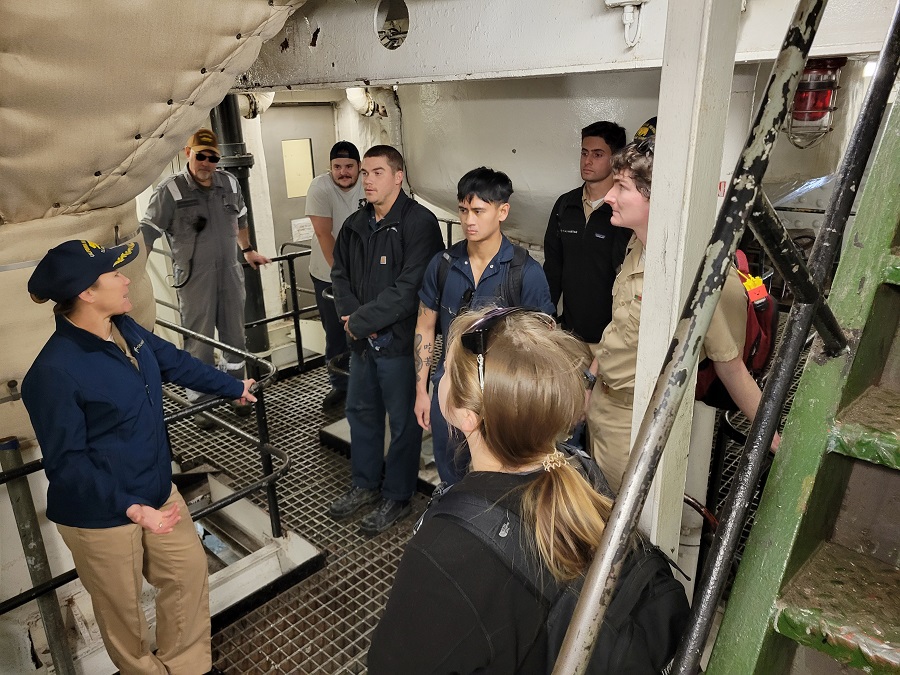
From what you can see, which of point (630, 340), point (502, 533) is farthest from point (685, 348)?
point (630, 340)

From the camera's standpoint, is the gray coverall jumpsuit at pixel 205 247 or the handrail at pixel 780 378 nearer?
the handrail at pixel 780 378

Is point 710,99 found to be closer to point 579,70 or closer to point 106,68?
point 579,70

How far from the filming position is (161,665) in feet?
7.70

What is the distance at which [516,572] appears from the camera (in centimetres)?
107

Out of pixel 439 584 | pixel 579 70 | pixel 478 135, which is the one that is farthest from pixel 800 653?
pixel 478 135

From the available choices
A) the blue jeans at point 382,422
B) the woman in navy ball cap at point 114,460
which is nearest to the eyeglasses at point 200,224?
the blue jeans at point 382,422

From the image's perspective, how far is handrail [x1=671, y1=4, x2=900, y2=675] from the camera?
3.17 ft

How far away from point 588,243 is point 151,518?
2.19 meters

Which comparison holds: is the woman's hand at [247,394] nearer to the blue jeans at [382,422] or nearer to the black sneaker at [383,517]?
the blue jeans at [382,422]

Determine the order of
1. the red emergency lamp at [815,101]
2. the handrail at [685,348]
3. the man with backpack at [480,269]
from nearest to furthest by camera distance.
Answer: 1. the handrail at [685,348]
2. the red emergency lamp at [815,101]
3. the man with backpack at [480,269]

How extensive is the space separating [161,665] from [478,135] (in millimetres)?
2879

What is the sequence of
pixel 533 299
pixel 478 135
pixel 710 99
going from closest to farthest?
pixel 710 99
pixel 533 299
pixel 478 135

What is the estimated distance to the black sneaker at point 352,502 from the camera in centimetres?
342

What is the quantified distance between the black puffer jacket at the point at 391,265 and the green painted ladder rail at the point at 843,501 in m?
2.16
